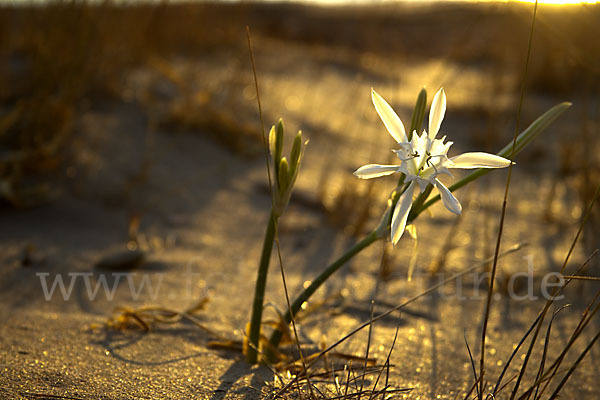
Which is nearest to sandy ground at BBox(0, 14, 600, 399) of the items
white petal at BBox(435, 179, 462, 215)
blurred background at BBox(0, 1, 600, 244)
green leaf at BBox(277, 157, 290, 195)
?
blurred background at BBox(0, 1, 600, 244)

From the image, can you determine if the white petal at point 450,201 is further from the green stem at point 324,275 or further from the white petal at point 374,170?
the green stem at point 324,275

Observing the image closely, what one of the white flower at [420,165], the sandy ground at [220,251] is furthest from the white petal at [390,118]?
the sandy ground at [220,251]

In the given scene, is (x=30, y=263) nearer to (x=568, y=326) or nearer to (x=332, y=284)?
(x=332, y=284)

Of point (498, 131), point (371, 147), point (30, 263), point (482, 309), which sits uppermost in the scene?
point (498, 131)

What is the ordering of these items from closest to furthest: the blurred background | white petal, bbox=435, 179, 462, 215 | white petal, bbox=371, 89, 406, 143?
white petal, bbox=435, 179, 462, 215 → white petal, bbox=371, 89, 406, 143 → the blurred background

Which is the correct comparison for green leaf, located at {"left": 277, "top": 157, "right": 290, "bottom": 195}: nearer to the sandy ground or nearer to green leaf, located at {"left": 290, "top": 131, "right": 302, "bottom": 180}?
green leaf, located at {"left": 290, "top": 131, "right": 302, "bottom": 180}

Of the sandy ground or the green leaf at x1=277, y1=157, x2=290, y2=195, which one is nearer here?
the green leaf at x1=277, y1=157, x2=290, y2=195

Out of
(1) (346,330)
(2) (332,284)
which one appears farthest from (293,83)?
(1) (346,330)
